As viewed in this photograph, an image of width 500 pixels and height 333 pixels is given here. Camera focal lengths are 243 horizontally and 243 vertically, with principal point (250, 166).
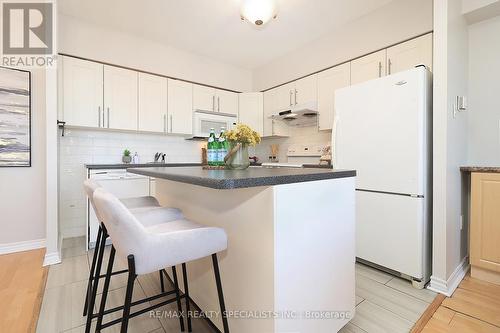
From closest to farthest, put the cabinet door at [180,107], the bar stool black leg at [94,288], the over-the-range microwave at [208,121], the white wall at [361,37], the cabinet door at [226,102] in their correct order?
the bar stool black leg at [94,288], the white wall at [361,37], the cabinet door at [180,107], the over-the-range microwave at [208,121], the cabinet door at [226,102]

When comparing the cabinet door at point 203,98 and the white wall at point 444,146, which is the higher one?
the cabinet door at point 203,98

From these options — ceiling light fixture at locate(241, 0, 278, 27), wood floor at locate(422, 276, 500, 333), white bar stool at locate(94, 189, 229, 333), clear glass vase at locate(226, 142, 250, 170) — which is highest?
ceiling light fixture at locate(241, 0, 278, 27)

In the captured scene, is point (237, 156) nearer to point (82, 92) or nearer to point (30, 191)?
point (82, 92)

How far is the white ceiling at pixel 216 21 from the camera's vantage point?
2.59 metres

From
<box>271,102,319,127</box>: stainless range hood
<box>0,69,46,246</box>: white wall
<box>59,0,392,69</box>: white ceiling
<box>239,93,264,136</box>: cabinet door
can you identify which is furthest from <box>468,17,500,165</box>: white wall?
<box>0,69,46,246</box>: white wall

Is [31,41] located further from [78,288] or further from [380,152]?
[380,152]

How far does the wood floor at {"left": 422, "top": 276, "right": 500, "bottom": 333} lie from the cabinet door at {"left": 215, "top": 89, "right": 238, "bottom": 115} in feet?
11.3

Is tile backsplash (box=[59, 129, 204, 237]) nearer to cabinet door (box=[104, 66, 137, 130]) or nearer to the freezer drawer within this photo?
cabinet door (box=[104, 66, 137, 130])

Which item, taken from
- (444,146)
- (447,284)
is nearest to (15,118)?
(444,146)

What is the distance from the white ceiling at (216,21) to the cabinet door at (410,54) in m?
0.54

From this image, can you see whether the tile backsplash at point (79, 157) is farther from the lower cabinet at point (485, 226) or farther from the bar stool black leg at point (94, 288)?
the lower cabinet at point (485, 226)

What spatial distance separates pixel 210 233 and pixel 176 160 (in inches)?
115

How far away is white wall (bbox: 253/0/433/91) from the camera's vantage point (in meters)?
2.40

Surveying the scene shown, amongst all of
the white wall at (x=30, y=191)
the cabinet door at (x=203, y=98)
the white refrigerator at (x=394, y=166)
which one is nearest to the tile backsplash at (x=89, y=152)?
the white wall at (x=30, y=191)
